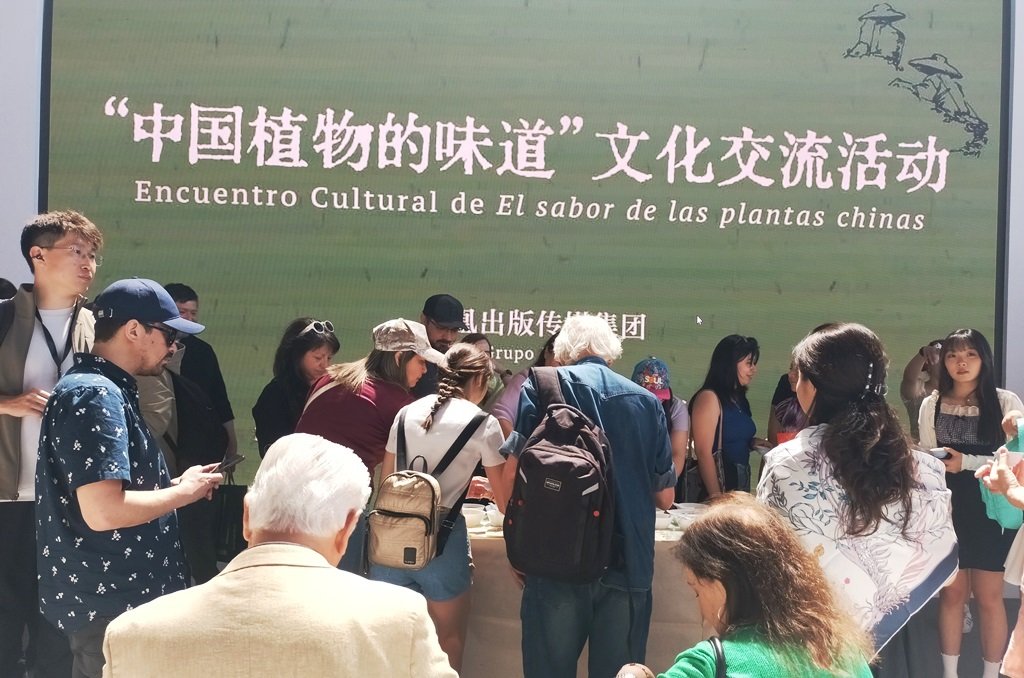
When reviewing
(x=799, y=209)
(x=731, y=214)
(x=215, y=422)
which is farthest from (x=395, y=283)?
(x=799, y=209)

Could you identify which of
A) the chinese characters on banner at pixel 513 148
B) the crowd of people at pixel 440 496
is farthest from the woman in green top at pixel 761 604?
the chinese characters on banner at pixel 513 148

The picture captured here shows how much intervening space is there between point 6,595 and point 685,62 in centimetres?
357

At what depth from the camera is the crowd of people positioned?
1543 millimetres

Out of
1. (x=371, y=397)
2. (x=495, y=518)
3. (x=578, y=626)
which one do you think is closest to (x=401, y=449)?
(x=371, y=397)

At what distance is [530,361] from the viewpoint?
4660 mm

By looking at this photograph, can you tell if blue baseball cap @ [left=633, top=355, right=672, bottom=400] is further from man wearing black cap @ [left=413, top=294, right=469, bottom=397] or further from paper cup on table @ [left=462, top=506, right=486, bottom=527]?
paper cup on table @ [left=462, top=506, right=486, bottom=527]

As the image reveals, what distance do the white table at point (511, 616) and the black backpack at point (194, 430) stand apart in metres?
1.19

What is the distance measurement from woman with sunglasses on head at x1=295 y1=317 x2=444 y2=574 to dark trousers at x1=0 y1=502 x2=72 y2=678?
1.04m

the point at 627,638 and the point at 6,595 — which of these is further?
the point at 6,595

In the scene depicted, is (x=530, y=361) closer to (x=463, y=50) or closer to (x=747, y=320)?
(x=747, y=320)

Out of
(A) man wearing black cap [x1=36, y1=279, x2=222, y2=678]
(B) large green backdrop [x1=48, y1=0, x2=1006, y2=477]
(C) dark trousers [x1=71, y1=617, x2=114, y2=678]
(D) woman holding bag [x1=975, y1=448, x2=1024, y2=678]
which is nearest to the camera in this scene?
(A) man wearing black cap [x1=36, y1=279, x2=222, y2=678]

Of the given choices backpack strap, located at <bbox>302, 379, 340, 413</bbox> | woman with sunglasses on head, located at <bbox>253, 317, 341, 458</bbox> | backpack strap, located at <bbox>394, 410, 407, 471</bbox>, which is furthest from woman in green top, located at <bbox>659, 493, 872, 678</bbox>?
woman with sunglasses on head, located at <bbox>253, 317, 341, 458</bbox>

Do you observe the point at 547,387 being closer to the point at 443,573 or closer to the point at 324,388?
the point at 443,573

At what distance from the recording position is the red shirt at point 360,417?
3.29 meters
